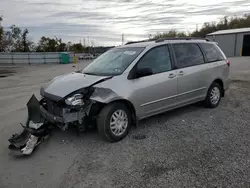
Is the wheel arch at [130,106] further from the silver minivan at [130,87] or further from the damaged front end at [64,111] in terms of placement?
the damaged front end at [64,111]

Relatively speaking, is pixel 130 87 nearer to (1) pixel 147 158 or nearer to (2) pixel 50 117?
(1) pixel 147 158

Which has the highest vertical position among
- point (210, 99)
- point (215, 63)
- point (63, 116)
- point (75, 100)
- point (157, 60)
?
point (157, 60)

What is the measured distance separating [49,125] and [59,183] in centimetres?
166

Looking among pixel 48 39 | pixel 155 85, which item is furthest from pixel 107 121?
pixel 48 39

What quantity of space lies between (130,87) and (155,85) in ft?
1.97

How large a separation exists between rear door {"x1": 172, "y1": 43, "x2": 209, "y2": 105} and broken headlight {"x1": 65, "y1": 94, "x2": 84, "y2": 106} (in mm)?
2177

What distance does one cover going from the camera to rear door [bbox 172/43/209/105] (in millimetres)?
4621

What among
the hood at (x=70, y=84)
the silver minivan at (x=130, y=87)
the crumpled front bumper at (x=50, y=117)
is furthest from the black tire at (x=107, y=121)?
the crumpled front bumper at (x=50, y=117)

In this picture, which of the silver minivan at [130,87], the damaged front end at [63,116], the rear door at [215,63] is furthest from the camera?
the rear door at [215,63]

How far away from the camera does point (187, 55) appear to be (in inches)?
192

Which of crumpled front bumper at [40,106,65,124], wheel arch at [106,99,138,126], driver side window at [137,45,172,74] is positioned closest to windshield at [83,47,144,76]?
driver side window at [137,45,172,74]

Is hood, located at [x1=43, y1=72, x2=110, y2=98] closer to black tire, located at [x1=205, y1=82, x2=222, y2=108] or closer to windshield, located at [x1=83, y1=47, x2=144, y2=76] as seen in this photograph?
windshield, located at [x1=83, y1=47, x2=144, y2=76]

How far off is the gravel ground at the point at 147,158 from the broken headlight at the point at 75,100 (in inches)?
31.4

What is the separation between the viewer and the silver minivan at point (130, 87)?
358cm
